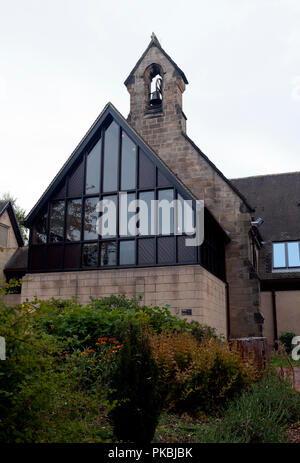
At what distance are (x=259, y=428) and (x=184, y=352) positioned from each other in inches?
88.0

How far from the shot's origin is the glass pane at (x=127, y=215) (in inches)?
626

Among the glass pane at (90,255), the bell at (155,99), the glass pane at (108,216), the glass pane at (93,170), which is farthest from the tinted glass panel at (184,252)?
the bell at (155,99)

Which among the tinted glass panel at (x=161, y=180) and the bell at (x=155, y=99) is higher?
the bell at (x=155, y=99)

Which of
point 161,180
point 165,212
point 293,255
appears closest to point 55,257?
point 165,212

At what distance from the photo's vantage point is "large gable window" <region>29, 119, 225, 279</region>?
15.4 meters

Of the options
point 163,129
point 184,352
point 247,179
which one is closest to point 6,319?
point 184,352

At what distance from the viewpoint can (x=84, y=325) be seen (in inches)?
379

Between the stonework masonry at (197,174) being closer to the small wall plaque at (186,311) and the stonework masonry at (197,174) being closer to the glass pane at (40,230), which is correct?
the small wall plaque at (186,311)

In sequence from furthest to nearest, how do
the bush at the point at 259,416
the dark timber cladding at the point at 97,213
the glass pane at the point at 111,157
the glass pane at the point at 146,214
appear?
the glass pane at the point at 111,157
the glass pane at the point at 146,214
the dark timber cladding at the point at 97,213
the bush at the point at 259,416

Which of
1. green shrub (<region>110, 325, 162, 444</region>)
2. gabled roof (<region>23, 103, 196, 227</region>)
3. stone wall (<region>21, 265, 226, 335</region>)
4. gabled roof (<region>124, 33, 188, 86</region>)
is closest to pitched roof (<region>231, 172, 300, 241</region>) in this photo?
stone wall (<region>21, 265, 226, 335</region>)

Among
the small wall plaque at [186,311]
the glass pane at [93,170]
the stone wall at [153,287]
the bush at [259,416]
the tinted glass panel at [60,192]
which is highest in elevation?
the glass pane at [93,170]

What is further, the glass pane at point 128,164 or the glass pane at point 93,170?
the glass pane at point 93,170

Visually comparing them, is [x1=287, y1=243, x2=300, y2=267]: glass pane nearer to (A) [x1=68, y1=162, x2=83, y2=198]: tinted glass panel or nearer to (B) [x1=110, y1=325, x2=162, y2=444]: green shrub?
(A) [x1=68, y1=162, x2=83, y2=198]: tinted glass panel

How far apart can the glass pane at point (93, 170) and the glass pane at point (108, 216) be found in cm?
65
